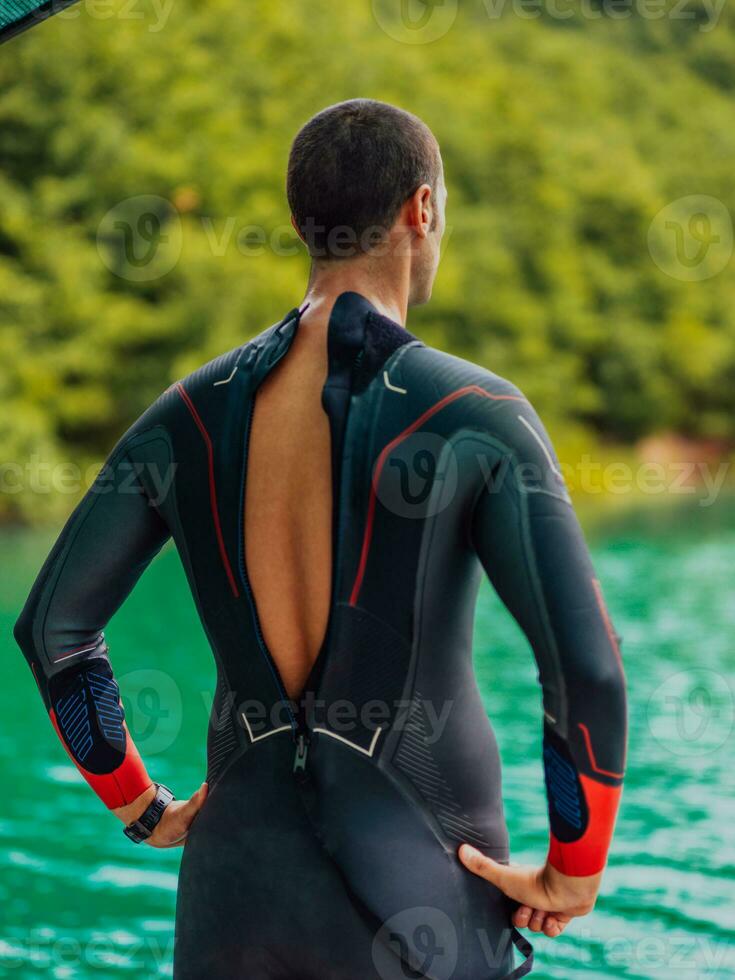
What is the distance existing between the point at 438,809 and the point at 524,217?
44911mm

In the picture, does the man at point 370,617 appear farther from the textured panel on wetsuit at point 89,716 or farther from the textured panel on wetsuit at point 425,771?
the textured panel on wetsuit at point 89,716

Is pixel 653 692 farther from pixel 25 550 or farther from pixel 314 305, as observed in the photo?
pixel 25 550

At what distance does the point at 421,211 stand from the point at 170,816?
98 cm

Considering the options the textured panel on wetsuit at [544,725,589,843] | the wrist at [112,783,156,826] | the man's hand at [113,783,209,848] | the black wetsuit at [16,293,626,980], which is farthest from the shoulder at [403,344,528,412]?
the wrist at [112,783,156,826]

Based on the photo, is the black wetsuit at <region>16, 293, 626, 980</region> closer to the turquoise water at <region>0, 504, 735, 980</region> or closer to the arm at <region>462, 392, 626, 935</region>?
the arm at <region>462, 392, 626, 935</region>

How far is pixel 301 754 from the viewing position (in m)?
1.74

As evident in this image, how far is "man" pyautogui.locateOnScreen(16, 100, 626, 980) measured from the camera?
5.40ft

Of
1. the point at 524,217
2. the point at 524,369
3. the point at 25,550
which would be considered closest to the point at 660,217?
the point at 524,217

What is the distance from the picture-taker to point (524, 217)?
45.2 metres

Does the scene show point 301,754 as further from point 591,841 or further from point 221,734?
point 591,841

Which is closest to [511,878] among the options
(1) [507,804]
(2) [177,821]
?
(2) [177,821]

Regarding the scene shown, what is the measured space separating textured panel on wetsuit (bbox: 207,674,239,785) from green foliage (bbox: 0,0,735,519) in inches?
818

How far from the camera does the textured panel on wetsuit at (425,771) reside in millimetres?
1717

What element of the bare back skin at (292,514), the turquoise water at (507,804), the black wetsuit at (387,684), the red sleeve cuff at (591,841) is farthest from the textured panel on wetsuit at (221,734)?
the turquoise water at (507,804)
